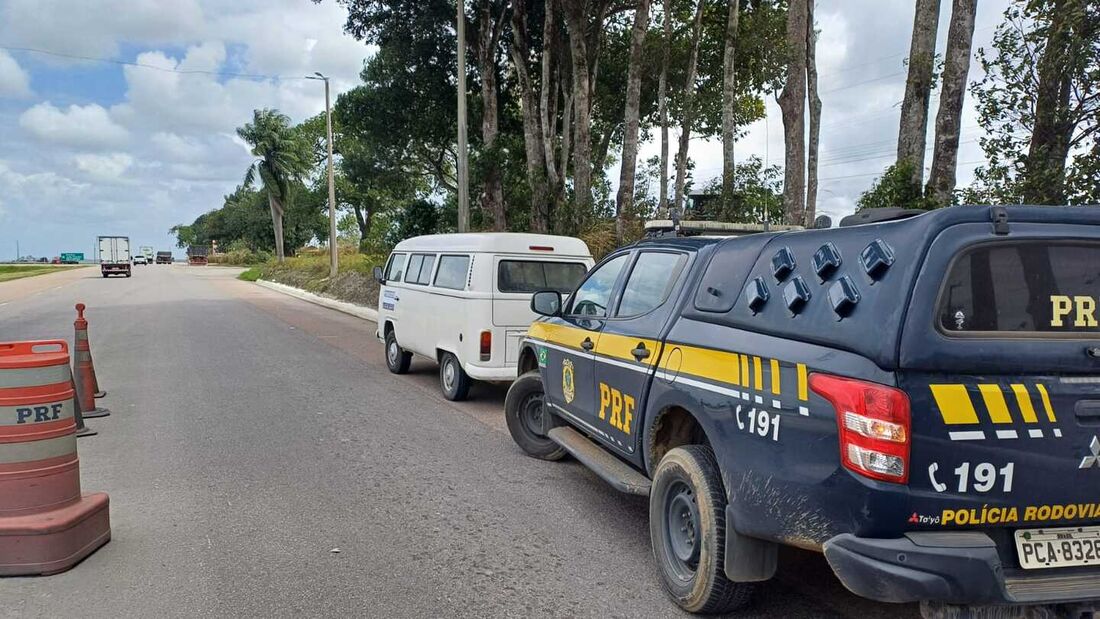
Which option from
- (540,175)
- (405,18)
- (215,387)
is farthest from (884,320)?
(405,18)

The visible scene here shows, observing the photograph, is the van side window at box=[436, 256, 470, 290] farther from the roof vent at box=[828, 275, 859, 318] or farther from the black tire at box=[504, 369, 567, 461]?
the roof vent at box=[828, 275, 859, 318]

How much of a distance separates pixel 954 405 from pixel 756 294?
3.48 ft

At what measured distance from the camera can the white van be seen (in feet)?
26.7

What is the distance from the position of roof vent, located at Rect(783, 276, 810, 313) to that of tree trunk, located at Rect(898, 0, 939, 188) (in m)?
6.95

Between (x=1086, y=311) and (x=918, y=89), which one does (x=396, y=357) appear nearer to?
(x=918, y=89)

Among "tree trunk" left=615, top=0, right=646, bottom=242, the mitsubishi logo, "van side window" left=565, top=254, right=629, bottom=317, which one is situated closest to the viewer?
the mitsubishi logo

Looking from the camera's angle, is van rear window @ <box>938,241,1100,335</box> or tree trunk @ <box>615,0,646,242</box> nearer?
van rear window @ <box>938,241,1100,335</box>

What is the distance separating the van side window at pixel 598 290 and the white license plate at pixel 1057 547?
2.86m

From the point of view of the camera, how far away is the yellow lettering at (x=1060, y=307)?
2809mm

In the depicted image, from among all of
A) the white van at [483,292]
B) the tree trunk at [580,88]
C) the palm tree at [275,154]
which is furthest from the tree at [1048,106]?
the palm tree at [275,154]

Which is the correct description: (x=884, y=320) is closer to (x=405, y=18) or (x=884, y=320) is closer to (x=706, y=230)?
(x=706, y=230)

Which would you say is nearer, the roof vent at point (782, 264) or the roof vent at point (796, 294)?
the roof vent at point (796, 294)

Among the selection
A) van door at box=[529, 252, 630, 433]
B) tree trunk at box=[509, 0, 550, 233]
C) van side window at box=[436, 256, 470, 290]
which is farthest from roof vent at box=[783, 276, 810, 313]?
tree trunk at box=[509, 0, 550, 233]

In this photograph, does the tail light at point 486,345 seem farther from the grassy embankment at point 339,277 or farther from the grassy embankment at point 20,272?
the grassy embankment at point 20,272
